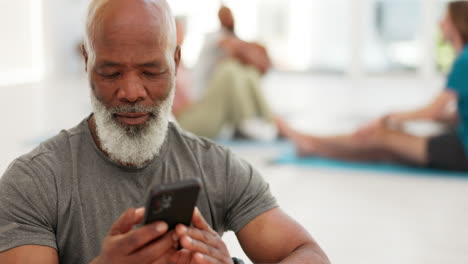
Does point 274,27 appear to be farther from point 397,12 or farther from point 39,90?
point 39,90

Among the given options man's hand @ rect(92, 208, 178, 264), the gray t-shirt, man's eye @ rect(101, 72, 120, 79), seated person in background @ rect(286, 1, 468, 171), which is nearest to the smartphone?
man's hand @ rect(92, 208, 178, 264)

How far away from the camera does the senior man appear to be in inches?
49.7

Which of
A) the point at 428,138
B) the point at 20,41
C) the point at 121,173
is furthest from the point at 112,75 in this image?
the point at 20,41

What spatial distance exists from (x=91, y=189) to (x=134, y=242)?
0.27 m

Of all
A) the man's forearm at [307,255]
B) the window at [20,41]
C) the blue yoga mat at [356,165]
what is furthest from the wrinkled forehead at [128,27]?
the window at [20,41]

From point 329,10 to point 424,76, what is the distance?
2.53m

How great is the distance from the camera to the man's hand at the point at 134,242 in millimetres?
1107

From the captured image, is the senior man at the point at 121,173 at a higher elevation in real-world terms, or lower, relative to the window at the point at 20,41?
higher

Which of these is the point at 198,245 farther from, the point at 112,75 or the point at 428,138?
the point at 428,138

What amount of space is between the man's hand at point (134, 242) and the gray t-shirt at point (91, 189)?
184 mm

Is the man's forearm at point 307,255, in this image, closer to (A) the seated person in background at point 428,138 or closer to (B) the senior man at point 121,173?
(B) the senior man at point 121,173

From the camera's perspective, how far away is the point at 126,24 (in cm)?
132

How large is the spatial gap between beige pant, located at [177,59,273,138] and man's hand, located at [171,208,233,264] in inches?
152

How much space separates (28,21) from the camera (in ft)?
33.2
